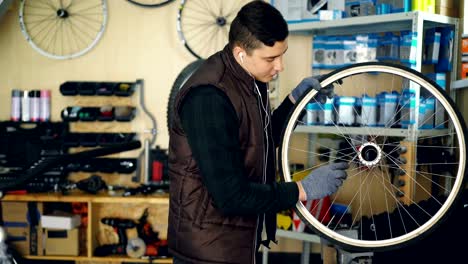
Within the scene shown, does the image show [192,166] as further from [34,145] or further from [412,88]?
[34,145]

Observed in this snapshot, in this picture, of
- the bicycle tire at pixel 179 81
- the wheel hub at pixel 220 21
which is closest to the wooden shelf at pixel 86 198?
the bicycle tire at pixel 179 81

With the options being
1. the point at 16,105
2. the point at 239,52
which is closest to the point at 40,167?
the point at 239,52

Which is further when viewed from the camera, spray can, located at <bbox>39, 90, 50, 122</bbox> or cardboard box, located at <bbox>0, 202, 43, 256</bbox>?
spray can, located at <bbox>39, 90, 50, 122</bbox>

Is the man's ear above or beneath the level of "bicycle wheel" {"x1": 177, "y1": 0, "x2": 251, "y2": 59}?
beneath

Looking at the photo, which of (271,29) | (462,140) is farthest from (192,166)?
(462,140)

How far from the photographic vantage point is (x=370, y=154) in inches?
89.7

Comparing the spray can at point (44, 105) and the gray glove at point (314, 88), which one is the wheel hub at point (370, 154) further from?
the spray can at point (44, 105)

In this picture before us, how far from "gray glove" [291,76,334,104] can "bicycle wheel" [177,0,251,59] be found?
1898mm

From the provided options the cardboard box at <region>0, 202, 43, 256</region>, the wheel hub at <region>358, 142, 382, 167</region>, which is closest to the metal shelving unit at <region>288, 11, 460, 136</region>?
the wheel hub at <region>358, 142, 382, 167</region>

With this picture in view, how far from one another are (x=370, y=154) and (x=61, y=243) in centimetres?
238

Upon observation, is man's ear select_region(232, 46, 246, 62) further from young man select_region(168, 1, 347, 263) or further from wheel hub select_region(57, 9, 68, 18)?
wheel hub select_region(57, 9, 68, 18)

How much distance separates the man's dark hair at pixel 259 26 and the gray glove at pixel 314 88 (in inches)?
17.7

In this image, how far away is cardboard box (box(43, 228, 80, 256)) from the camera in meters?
3.75

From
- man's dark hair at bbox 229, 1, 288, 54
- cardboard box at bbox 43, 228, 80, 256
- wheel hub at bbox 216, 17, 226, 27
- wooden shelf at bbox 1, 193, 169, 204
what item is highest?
wheel hub at bbox 216, 17, 226, 27
